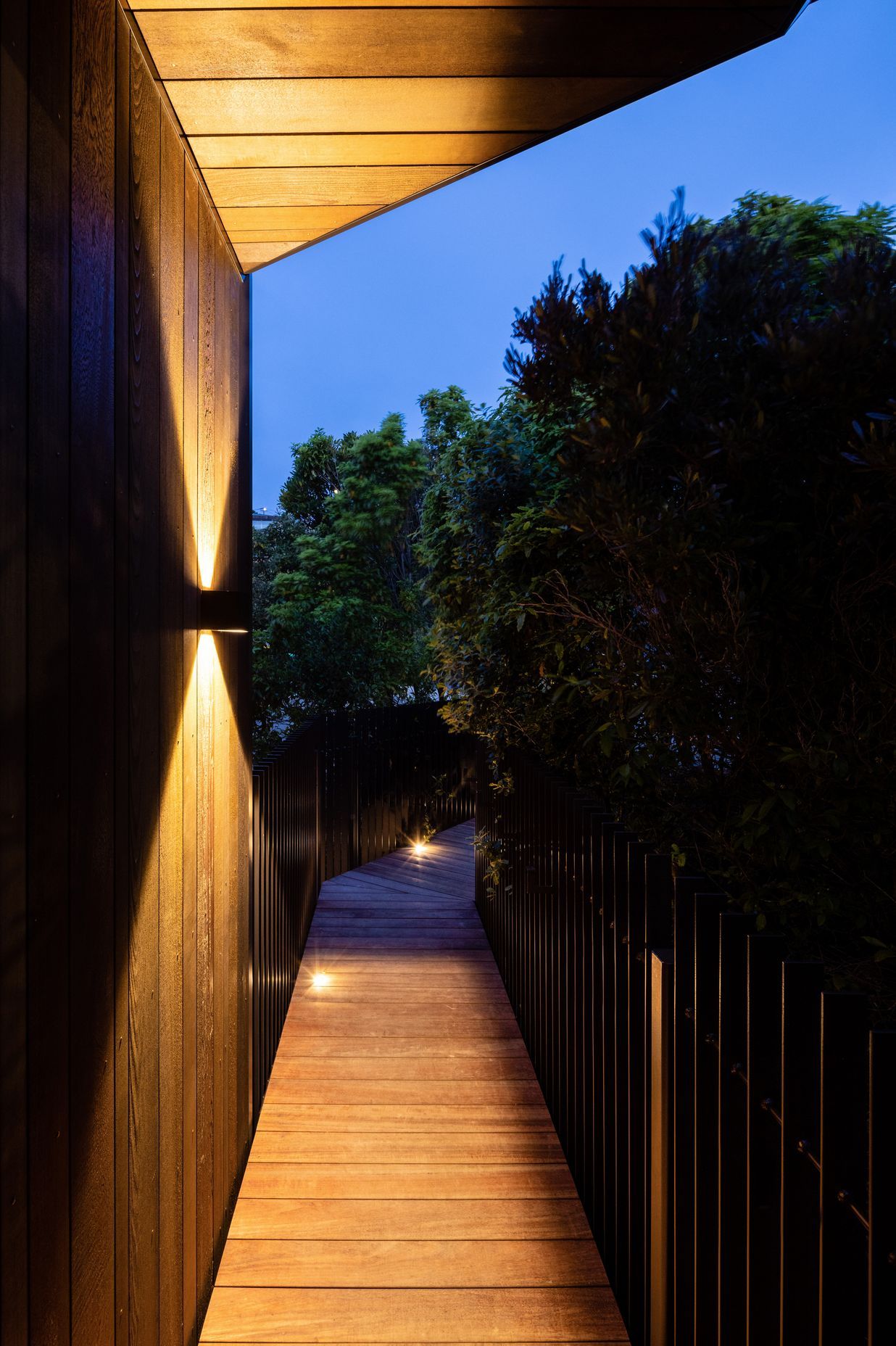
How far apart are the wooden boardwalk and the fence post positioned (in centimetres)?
42

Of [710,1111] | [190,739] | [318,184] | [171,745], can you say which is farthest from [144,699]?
A: [318,184]

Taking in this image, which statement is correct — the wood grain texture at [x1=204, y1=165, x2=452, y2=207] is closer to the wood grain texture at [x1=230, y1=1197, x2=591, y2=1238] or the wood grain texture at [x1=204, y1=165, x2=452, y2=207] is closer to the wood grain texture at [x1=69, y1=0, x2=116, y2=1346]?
the wood grain texture at [x1=69, y1=0, x2=116, y2=1346]

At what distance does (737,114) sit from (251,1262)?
77.7 m

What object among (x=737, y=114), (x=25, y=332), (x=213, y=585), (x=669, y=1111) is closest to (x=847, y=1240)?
(x=669, y=1111)

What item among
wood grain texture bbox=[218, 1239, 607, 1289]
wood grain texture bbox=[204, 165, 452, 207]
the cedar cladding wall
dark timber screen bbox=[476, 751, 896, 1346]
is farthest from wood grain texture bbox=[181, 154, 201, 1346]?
dark timber screen bbox=[476, 751, 896, 1346]

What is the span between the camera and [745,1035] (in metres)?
1.28

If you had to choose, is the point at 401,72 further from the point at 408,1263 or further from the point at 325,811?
the point at 325,811

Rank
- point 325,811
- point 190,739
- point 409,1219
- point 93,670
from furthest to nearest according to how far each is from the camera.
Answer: point 325,811 → point 409,1219 → point 190,739 → point 93,670

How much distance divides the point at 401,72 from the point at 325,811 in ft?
16.8

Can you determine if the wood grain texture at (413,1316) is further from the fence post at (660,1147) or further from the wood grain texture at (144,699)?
the wood grain texture at (144,699)

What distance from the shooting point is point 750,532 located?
260cm

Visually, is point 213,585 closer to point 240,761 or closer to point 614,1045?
point 240,761

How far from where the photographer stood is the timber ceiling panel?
1.57 meters

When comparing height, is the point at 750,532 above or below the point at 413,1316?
above
